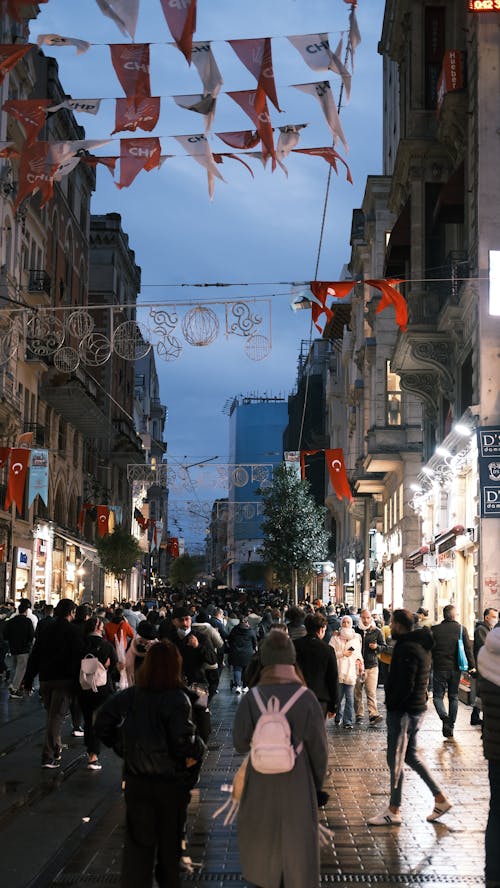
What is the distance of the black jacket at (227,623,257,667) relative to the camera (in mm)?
24984

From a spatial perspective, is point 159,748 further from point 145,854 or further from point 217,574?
point 217,574

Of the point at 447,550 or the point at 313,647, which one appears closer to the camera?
the point at 313,647

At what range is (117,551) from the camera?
59125 millimetres

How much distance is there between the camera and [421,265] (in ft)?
94.9

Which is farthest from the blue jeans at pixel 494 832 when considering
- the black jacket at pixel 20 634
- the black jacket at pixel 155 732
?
the black jacket at pixel 20 634

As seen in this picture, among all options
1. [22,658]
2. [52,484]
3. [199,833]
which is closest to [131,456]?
[52,484]

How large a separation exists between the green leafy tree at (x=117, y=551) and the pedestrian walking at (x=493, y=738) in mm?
51704

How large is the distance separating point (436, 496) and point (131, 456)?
45.0m

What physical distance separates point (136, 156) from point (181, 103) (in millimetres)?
1366

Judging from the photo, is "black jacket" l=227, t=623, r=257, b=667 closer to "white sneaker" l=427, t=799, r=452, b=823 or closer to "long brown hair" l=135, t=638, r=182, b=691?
"white sneaker" l=427, t=799, r=452, b=823

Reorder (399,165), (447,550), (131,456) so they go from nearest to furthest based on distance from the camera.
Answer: (447,550)
(399,165)
(131,456)

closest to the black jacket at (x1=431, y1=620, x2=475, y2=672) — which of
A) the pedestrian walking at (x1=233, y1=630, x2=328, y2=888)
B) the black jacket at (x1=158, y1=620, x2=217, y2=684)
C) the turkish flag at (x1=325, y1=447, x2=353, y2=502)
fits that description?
the black jacket at (x1=158, y1=620, x2=217, y2=684)

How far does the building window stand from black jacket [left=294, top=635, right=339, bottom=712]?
2789 centimetres

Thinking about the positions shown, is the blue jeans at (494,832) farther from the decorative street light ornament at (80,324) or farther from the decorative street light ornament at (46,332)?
the decorative street light ornament at (46,332)
